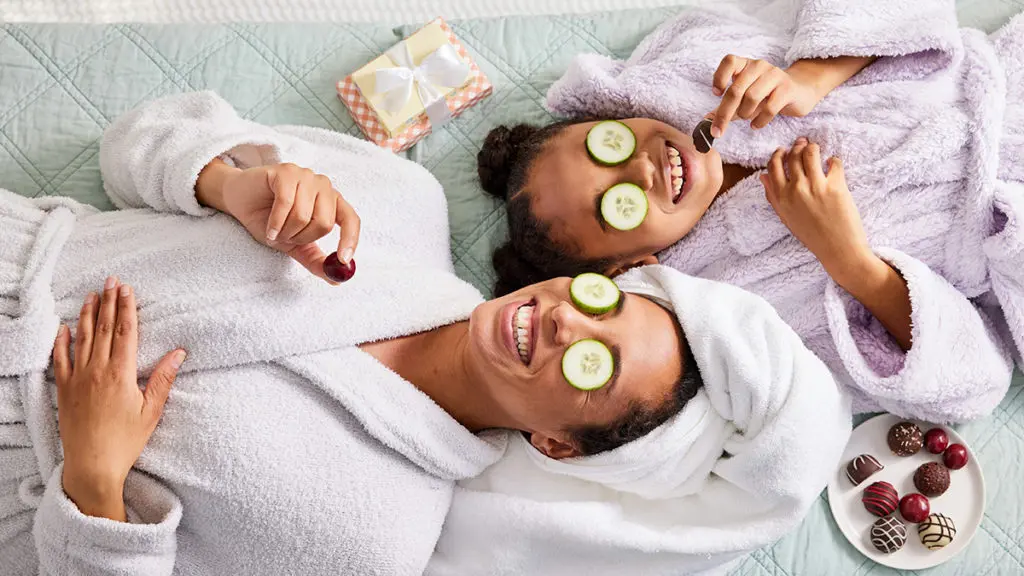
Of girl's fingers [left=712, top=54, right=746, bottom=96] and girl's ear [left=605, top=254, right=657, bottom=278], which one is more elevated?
girl's fingers [left=712, top=54, right=746, bottom=96]

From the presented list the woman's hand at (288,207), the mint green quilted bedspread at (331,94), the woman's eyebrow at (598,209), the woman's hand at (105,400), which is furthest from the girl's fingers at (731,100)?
the woman's hand at (105,400)

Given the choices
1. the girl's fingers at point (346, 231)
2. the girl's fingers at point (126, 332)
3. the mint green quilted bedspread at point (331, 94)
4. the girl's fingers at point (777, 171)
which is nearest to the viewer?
the girl's fingers at point (346, 231)

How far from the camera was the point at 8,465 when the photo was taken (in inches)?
54.9

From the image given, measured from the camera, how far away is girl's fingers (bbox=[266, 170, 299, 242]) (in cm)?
124

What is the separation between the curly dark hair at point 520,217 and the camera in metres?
1.61

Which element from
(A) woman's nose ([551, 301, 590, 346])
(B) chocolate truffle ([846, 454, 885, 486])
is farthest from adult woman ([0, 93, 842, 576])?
(B) chocolate truffle ([846, 454, 885, 486])

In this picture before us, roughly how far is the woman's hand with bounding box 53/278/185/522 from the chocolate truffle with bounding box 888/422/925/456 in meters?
1.38

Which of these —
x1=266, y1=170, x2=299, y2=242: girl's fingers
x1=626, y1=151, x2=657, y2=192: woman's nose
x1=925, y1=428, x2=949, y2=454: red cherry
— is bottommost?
x1=925, y1=428, x2=949, y2=454: red cherry

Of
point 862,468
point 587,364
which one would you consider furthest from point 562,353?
point 862,468

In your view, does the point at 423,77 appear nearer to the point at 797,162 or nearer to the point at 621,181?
the point at 621,181

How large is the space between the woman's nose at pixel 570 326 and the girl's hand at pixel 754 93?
446 millimetres

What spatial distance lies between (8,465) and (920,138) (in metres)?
1.74

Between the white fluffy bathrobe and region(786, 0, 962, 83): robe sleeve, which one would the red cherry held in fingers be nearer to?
the white fluffy bathrobe

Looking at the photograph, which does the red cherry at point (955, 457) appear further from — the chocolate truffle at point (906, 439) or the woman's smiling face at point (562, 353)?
the woman's smiling face at point (562, 353)
